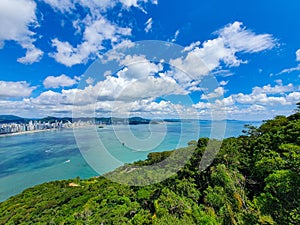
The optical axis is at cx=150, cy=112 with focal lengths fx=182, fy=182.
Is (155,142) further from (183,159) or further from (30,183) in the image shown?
(30,183)

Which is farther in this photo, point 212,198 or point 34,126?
point 34,126

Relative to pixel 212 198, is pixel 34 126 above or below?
below

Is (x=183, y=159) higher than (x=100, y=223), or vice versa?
(x=183, y=159)

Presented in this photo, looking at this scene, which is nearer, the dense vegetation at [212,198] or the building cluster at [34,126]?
the dense vegetation at [212,198]

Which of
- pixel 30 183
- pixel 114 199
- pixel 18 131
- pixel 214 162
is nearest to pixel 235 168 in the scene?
pixel 214 162

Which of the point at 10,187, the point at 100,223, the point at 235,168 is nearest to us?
the point at 100,223

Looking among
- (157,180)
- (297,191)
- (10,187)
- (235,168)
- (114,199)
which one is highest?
(297,191)

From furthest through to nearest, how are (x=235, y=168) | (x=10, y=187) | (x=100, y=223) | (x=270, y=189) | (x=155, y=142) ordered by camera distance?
(x=10, y=187) → (x=235, y=168) → (x=155, y=142) → (x=100, y=223) → (x=270, y=189)

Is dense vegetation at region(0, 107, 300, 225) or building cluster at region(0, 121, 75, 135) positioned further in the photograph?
building cluster at region(0, 121, 75, 135)
